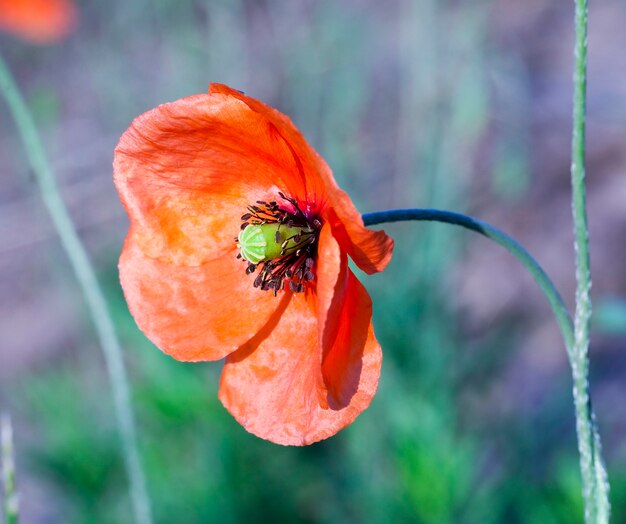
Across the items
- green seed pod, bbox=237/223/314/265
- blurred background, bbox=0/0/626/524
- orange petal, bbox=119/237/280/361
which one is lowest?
blurred background, bbox=0/0/626/524

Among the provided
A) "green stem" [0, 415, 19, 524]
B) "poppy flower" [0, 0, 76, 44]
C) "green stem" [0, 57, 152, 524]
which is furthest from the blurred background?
"green stem" [0, 415, 19, 524]

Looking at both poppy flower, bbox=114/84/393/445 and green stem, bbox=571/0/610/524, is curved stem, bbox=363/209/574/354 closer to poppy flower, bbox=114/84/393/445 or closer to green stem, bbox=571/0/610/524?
green stem, bbox=571/0/610/524

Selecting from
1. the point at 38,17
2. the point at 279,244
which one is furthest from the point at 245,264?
the point at 38,17

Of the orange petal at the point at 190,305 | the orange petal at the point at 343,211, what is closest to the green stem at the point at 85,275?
the orange petal at the point at 190,305

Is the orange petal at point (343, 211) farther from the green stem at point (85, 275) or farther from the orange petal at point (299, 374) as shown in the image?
the green stem at point (85, 275)

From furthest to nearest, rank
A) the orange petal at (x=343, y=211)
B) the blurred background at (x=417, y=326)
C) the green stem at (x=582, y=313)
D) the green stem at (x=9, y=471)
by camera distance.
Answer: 1. the blurred background at (x=417, y=326)
2. the green stem at (x=9, y=471)
3. the orange petal at (x=343, y=211)
4. the green stem at (x=582, y=313)

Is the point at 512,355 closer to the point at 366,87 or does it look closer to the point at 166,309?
the point at 166,309
